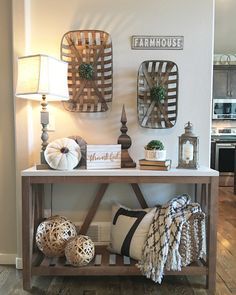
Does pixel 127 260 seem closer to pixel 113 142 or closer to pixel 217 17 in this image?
pixel 113 142

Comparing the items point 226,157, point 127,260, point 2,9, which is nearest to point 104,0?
point 2,9

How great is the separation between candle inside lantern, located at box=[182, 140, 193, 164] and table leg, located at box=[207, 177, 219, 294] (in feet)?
0.69

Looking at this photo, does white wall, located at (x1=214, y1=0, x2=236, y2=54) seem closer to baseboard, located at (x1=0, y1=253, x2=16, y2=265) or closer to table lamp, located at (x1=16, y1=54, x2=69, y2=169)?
table lamp, located at (x1=16, y1=54, x2=69, y2=169)

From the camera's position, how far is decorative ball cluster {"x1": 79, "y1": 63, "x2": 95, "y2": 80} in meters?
2.38

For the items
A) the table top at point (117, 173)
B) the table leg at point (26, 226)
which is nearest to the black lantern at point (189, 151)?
the table top at point (117, 173)

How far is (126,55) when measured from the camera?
2.47 m

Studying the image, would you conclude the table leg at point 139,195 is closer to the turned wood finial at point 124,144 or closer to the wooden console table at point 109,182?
the turned wood finial at point 124,144

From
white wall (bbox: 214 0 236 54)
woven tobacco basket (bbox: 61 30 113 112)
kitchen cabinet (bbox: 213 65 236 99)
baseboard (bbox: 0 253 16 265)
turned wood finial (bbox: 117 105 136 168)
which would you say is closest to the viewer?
turned wood finial (bbox: 117 105 136 168)

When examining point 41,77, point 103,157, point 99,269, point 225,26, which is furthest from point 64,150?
point 225,26

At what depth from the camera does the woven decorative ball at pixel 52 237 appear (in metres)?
2.22

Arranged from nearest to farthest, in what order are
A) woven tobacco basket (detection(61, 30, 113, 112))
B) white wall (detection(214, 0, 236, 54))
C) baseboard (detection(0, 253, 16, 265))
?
woven tobacco basket (detection(61, 30, 113, 112)) → baseboard (detection(0, 253, 16, 265)) → white wall (detection(214, 0, 236, 54))

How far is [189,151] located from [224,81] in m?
4.41

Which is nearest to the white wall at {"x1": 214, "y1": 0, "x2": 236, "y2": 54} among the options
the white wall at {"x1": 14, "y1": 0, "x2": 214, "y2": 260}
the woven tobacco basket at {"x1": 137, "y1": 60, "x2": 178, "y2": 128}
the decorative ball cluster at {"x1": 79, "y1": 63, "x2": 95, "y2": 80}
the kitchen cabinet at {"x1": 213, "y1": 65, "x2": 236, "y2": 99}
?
the kitchen cabinet at {"x1": 213, "y1": 65, "x2": 236, "y2": 99}

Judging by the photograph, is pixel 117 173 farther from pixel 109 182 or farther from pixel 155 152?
pixel 155 152
